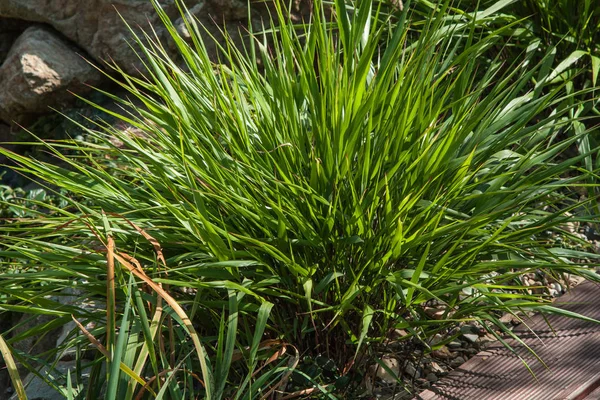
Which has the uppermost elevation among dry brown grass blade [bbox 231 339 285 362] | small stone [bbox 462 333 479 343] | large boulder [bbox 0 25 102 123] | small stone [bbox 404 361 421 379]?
large boulder [bbox 0 25 102 123]

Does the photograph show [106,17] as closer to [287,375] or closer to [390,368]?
[390,368]

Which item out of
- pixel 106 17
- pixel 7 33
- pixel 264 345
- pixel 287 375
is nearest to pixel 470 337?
pixel 264 345

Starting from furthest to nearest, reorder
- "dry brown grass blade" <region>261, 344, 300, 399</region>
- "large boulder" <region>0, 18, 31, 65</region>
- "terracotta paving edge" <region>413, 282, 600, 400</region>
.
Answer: "large boulder" <region>0, 18, 31, 65</region>, "terracotta paving edge" <region>413, 282, 600, 400</region>, "dry brown grass blade" <region>261, 344, 300, 399</region>

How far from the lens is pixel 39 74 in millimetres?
3994

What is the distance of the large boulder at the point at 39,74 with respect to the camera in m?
4.00

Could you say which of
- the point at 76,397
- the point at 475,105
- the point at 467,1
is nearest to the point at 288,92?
the point at 475,105

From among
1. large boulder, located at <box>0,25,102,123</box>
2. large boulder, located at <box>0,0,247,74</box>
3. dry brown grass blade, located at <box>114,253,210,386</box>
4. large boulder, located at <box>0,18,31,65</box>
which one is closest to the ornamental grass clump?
dry brown grass blade, located at <box>114,253,210,386</box>

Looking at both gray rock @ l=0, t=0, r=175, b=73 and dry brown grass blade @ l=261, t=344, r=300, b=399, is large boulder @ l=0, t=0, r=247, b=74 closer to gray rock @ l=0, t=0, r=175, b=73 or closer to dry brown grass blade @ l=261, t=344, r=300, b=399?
gray rock @ l=0, t=0, r=175, b=73

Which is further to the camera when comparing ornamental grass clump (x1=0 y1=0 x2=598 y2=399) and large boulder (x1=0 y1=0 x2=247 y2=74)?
large boulder (x1=0 y1=0 x2=247 y2=74)

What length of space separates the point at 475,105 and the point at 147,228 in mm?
996

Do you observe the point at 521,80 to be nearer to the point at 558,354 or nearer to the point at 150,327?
the point at 558,354

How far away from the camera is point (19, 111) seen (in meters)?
4.14

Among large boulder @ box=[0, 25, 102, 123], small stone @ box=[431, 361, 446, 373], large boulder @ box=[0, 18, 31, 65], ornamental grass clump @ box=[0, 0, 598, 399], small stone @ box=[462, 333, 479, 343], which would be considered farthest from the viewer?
large boulder @ box=[0, 18, 31, 65]

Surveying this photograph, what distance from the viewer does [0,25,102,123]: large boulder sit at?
13.1 ft
